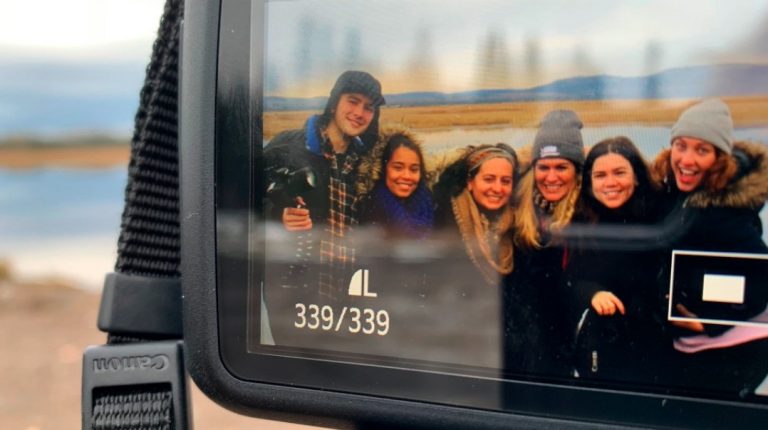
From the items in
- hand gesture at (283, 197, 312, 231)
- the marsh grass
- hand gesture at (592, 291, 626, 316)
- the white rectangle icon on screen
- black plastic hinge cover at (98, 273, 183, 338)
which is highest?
the marsh grass

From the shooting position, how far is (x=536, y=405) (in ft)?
3.28

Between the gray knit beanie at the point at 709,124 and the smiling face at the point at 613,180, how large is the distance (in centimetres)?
6

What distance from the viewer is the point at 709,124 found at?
914 mm

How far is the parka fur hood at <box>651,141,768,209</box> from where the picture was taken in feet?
2.96

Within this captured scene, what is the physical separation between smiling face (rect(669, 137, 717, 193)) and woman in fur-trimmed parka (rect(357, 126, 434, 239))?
28 cm

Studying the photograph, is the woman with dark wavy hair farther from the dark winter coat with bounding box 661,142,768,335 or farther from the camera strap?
the camera strap

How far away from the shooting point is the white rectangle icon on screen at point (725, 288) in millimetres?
912

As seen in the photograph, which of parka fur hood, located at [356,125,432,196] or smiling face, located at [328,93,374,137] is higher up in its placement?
smiling face, located at [328,93,374,137]

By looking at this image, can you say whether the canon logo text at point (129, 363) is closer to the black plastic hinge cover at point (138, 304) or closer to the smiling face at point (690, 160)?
the black plastic hinge cover at point (138, 304)

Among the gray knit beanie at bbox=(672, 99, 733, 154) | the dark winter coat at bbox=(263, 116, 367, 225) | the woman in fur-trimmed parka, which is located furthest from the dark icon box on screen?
the dark winter coat at bbox=(263, 116, 367, 225)

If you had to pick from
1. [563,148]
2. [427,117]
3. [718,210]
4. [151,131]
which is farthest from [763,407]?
[151,131]

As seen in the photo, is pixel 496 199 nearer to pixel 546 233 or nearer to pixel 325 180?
pixel 546 233

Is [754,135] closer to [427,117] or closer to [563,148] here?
[563,148]

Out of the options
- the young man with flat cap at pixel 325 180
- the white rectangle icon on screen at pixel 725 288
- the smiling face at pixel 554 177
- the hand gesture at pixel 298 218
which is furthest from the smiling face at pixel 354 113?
the white rectangle icon on screen at pixel 725 288
